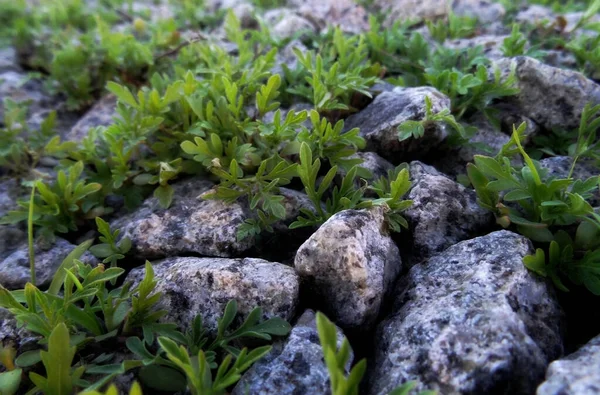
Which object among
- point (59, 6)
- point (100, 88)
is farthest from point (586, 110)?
point (59, 6)

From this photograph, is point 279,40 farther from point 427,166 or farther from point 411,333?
point 411,333

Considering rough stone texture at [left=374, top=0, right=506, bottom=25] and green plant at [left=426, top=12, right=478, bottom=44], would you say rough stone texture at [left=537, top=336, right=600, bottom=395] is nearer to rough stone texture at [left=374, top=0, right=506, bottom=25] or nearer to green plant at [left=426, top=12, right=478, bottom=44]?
green plant at [left=426, top=12, right=478, bottom=44]

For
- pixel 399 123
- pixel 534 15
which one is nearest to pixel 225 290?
pixel 399 123

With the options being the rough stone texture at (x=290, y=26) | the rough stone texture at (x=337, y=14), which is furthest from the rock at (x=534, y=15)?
the rough stone texture at (x=290, y=26)

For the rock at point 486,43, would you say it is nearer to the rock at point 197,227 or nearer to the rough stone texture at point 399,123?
the rough stone texture at point 399,123

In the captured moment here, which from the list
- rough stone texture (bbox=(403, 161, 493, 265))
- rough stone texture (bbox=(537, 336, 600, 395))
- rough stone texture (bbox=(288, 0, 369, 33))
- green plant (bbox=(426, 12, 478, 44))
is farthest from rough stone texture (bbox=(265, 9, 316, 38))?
rough stone texture (bbox=(537, 336, 600, 395))

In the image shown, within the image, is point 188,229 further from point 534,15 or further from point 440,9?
point 534,15
